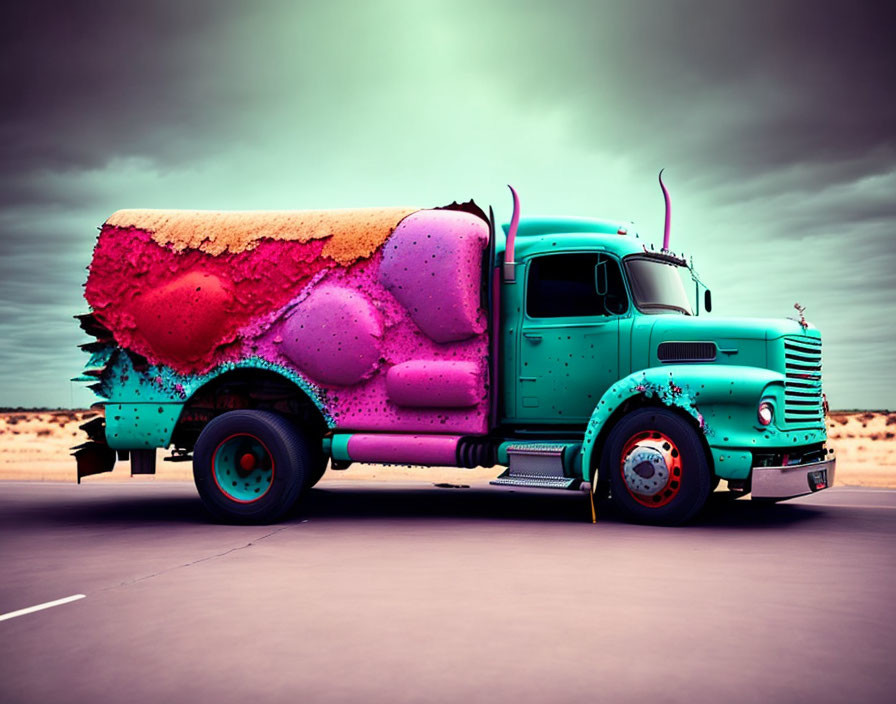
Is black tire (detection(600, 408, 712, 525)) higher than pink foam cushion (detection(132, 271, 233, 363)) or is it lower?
lower

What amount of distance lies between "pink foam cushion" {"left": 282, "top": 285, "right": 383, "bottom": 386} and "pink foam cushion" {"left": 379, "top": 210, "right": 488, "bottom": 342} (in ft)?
1.49

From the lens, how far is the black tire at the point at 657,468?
9953mm

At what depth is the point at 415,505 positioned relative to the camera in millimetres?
13180

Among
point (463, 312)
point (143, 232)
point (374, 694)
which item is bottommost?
point (374, 694)

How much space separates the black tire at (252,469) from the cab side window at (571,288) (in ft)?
10.6

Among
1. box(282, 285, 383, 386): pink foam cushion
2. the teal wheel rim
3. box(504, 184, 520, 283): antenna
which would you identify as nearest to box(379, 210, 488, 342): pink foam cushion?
box(504, 184, 520, 283): antenna

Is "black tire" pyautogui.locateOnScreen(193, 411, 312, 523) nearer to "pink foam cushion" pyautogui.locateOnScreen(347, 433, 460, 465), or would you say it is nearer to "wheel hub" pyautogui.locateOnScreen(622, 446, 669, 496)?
"pink foam cushion" pyautogui.locateOnScreen(347, 433, 460, 465)

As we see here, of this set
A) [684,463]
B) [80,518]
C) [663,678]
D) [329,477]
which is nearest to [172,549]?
[80,518]

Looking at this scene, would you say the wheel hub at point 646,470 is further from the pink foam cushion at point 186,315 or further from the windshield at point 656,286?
the pink foam cushion at point 186,315

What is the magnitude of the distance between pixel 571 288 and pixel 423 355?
1870 mm

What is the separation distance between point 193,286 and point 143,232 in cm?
97

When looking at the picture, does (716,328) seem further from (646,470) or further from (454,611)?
(454,611)

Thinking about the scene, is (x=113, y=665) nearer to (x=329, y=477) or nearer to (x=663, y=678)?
(x=663, y=678)

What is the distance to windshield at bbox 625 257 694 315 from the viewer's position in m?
11.1
